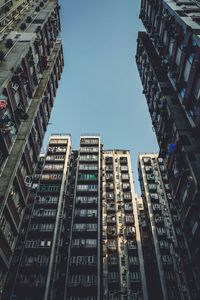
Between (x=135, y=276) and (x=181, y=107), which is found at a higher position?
(x=181, y=107)

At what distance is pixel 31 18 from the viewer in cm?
3894

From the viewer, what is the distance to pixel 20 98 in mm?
30219

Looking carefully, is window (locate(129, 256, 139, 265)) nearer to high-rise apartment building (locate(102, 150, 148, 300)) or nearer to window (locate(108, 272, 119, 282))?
high-rise apartment building (locate(102, 150, 148, 300))

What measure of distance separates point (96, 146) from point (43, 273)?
3294cm

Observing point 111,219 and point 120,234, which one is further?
point 111,219

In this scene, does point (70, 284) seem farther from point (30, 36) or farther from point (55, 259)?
point (30, 36)

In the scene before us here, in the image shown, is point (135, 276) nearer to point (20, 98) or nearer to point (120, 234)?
point (120, 234)

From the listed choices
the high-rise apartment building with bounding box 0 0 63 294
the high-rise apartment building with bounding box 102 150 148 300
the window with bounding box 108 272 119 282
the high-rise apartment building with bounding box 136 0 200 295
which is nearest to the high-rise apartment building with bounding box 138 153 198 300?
the high-rise apartment building with bounding box 102 150 148 300

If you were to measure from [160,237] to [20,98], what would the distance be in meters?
37.0

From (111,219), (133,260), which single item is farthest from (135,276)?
(111,219)

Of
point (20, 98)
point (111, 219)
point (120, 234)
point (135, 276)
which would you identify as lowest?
point (135, 276)

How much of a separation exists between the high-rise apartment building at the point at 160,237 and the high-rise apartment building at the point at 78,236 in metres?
3.10

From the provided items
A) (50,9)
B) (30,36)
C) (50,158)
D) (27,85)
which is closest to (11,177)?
(27,85)

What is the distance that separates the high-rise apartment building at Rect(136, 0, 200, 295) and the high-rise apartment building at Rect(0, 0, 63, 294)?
49.5ft
